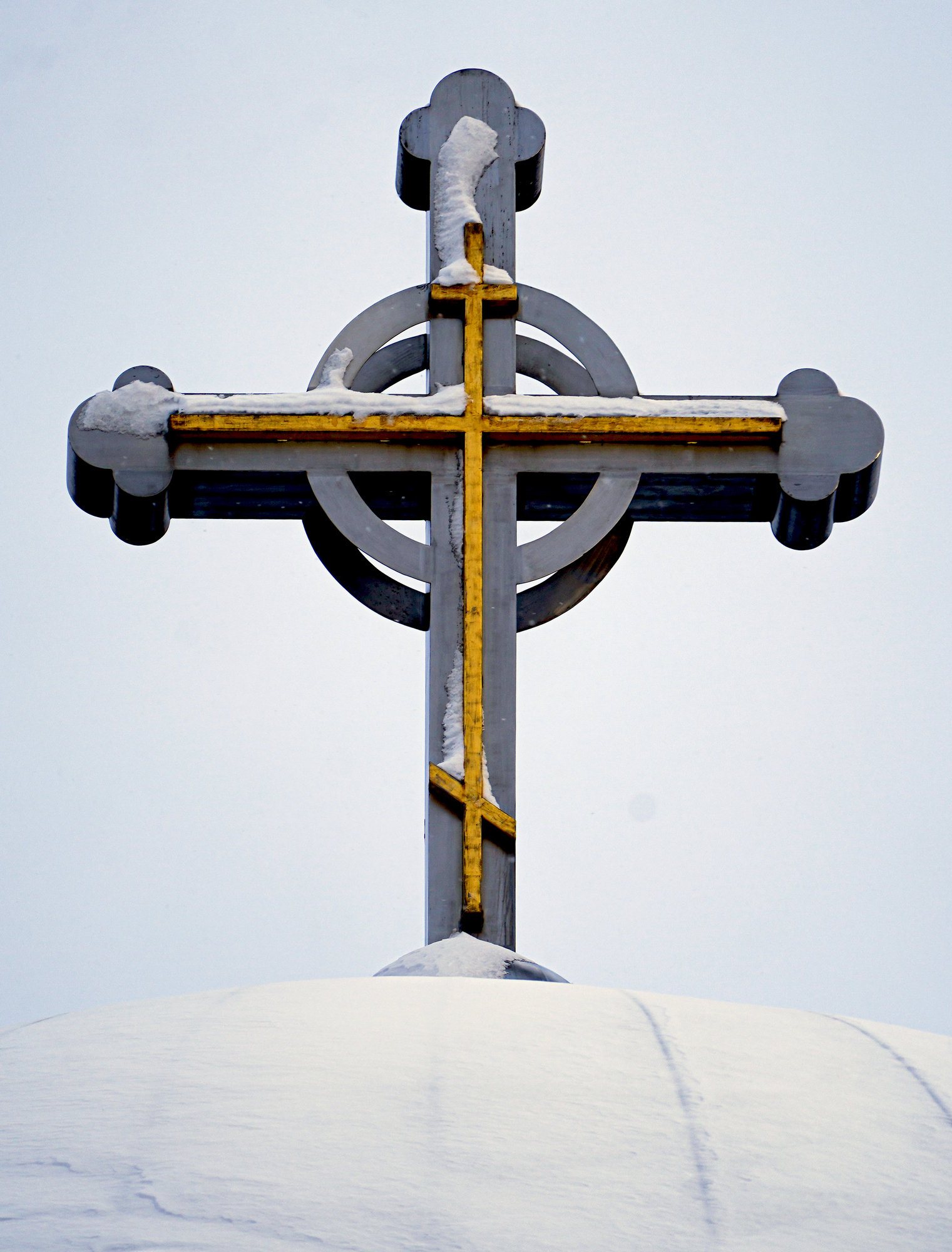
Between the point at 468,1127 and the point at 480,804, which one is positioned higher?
the point at 480,804

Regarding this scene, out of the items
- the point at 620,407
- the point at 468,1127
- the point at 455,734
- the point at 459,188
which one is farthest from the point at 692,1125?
the point at 459,188

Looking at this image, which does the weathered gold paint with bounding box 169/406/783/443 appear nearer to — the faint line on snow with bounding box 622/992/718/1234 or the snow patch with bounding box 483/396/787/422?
the snow patch with bounding box 483/396/787/422

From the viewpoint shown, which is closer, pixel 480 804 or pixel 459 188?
pixel 480 804

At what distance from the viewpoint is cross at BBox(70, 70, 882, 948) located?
4051 mm

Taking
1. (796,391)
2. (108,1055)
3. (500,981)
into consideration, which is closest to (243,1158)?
(108,1055)

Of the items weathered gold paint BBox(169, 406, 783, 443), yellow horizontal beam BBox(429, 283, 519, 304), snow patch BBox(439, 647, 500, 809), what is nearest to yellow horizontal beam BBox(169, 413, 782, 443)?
weathered gold paint BBox(169, 406, 783, 443)

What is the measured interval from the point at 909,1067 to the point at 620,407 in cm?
236

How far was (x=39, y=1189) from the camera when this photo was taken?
1.72 metres

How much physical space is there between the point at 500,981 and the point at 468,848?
115 cm

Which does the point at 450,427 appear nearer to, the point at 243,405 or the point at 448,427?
the point at 448,427

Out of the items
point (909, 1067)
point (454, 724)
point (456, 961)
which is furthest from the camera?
point (454, 724)

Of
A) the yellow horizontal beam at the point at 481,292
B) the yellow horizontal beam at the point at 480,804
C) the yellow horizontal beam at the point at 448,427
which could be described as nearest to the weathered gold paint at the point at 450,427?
the yellow horizontal beam at the point at 448,427

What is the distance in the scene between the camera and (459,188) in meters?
4.49

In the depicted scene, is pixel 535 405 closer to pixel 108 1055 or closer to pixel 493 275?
pixel 493 275
